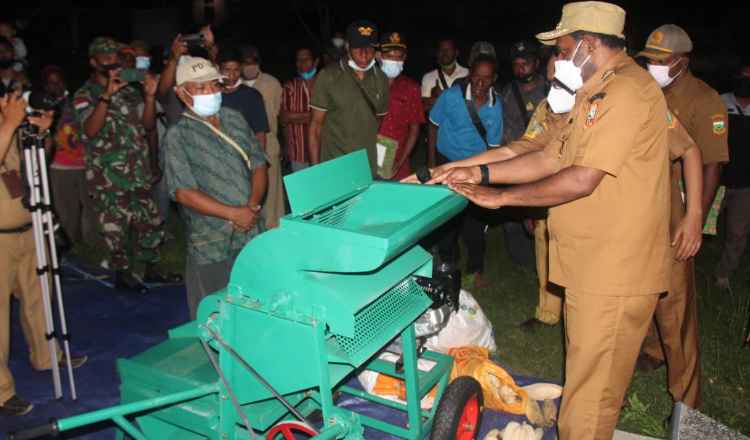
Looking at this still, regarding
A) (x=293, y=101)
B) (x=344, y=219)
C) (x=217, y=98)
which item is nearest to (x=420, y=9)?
(x=293, y=101)

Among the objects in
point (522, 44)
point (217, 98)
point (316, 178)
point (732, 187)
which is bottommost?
point (732, 187)

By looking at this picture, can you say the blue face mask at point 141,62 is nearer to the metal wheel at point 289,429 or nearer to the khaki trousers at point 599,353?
the metal wheel at point 289,429

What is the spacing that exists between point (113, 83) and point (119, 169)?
2.65 feet

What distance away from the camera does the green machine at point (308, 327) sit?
2477 mm

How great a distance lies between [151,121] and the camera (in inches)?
226

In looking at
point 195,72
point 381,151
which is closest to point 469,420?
point 195,72

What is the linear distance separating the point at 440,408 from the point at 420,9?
1280cm

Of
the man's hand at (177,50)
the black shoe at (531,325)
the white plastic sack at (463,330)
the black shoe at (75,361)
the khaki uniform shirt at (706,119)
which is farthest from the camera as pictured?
the man's hand at (177,50)

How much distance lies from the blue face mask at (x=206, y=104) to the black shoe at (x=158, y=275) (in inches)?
103

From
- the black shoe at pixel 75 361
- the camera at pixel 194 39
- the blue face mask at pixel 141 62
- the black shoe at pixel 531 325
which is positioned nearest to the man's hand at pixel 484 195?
the black shoe at pixel 531 325

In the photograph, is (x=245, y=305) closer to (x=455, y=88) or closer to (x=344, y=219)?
(x=344, y=219)

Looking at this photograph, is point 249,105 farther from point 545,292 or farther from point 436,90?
point 545,292

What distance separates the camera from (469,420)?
339 cm

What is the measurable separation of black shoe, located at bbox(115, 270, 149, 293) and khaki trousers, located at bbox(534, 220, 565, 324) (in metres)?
3.75
